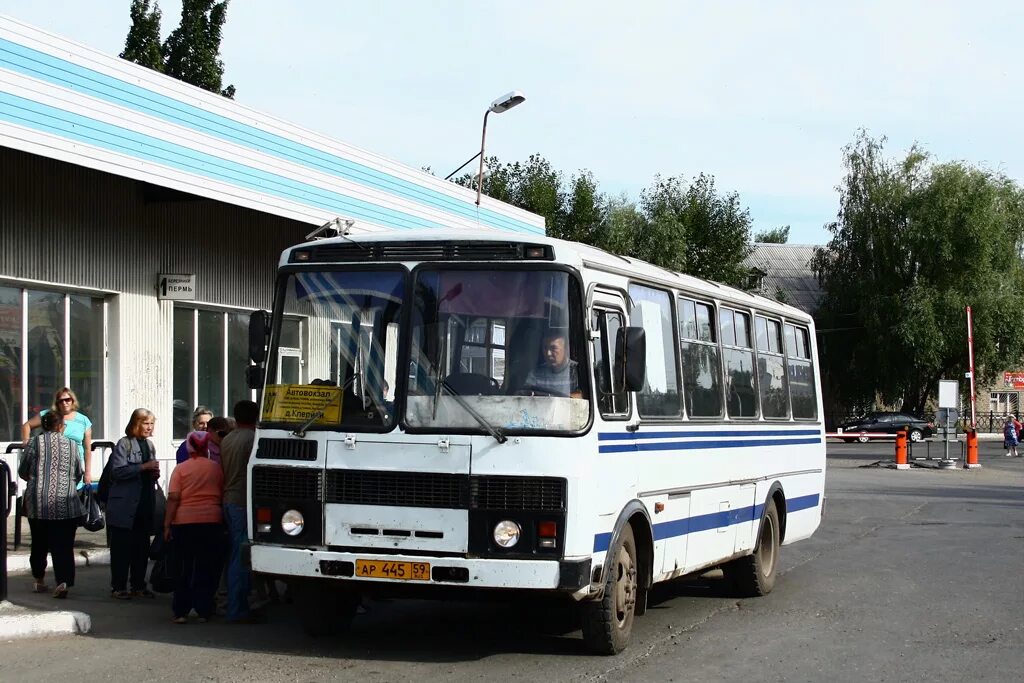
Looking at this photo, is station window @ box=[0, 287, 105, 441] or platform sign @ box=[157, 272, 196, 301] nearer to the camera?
station window @ box=[0, 287, 105, 441]

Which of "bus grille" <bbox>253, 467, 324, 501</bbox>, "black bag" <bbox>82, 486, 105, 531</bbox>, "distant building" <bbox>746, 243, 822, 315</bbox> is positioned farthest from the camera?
"distant building" <bbox>746, 243, 822, 315</bbox>

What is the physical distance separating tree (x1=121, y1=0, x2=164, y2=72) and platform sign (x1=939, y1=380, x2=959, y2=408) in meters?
30.5

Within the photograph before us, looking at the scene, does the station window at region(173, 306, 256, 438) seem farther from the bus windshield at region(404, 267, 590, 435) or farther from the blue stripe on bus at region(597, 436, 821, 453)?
the bus windshield at region(404, 267, 590, 435)

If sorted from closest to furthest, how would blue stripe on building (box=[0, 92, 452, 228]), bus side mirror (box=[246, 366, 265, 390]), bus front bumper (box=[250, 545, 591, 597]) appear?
bus front bumper (box=[250, 545, 591, 597]) < bus side mirror (box=[246, 366, 265, 390]) < blue stripe on building (box=[0, 92, 452, 228])

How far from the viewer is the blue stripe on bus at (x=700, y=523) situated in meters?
8.66

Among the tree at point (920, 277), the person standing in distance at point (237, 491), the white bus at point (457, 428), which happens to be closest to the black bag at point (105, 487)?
the person standing in distance at point (237, 491)

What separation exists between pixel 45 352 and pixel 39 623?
31.4 feet

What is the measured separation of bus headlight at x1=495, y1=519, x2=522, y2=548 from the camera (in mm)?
8273

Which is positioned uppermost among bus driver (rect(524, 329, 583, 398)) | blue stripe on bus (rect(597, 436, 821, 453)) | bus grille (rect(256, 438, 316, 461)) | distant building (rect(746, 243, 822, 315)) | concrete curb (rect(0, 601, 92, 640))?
distant building (rect(746, 243, 822, 315))

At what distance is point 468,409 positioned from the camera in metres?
8.47

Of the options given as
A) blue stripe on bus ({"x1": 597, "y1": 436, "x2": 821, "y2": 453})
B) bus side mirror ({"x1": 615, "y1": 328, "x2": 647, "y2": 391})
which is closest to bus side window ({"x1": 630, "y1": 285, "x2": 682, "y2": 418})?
blue stripe on bus ({"x1": 597, "y1": 436, "x2": 821, "y2": 453})

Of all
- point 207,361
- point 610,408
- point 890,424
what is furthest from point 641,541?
point 890,424

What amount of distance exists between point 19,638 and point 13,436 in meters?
8.94

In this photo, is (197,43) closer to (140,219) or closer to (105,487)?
(140,219)
